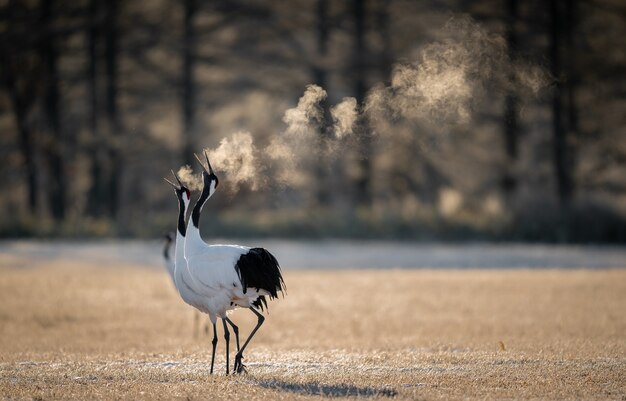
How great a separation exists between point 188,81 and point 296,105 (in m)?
5.88

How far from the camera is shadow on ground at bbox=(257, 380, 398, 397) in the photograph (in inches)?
373

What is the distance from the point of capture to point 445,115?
1662cm

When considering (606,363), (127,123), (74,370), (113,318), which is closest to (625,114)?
(127,123)

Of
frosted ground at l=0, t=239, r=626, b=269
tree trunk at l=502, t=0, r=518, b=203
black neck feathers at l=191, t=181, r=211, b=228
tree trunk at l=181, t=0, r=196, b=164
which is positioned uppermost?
tree trunk at l=181, t=0, r=196, b=164

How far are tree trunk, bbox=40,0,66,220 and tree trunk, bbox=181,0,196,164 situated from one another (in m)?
5.73

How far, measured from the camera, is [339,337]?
16.3 metres

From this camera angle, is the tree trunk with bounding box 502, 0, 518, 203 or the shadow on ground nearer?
the shadow on ground

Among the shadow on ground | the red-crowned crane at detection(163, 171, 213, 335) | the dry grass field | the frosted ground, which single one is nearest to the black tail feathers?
the red-crowned crane at detection(163, 171, 213, 335)

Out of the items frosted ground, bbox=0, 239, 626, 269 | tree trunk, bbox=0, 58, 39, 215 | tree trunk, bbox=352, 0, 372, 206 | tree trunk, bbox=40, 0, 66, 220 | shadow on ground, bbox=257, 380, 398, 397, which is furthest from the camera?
tree trunk, bbox=0, 58, 39, 215

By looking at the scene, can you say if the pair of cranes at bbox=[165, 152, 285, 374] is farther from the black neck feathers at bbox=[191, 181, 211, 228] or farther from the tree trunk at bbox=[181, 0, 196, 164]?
the tree trunk at bbox=[181, 0, 196, 164]

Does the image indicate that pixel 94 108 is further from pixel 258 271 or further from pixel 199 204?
pixel 258 271

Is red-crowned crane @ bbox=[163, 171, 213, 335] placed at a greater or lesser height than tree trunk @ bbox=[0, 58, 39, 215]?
lesser

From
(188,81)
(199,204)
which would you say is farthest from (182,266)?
(188,81)

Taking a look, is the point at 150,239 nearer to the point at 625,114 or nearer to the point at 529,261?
the point at 529,261
